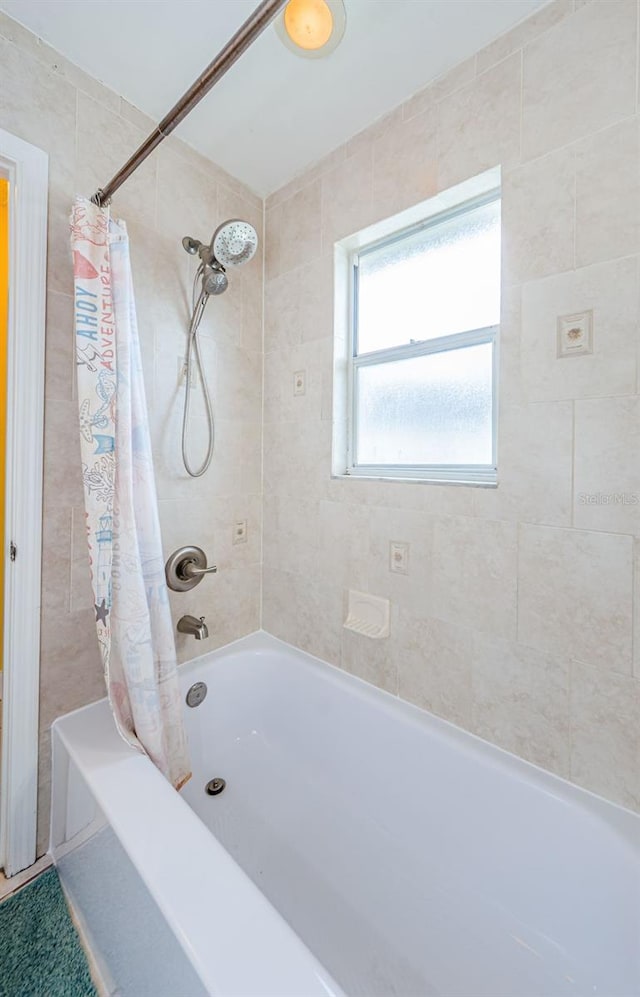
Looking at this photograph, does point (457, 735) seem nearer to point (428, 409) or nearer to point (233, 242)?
point (428, 409)

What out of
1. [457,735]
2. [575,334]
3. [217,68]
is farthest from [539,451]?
[217,68]

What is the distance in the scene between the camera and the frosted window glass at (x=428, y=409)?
1.32m

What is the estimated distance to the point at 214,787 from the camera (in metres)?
1.49

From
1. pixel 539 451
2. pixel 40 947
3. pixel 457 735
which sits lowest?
pixel 40 947

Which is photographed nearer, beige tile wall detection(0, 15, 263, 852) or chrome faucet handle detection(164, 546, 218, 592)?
beige tile wall detection(0, 15, 263, 852)

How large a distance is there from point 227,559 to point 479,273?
1.40m

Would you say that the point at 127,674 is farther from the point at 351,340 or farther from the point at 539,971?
the point at 351,340

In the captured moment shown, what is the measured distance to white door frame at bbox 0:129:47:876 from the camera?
1.12 meters

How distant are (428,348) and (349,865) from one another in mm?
1657

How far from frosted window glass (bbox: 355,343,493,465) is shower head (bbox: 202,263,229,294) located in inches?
23.4


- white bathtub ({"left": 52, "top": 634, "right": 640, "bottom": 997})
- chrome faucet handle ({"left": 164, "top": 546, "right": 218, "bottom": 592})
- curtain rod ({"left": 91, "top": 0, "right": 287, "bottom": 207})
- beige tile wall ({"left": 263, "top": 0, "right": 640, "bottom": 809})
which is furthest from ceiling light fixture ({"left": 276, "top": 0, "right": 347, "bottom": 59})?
white bathtub ({"left": 52, "top": 634, "right": 640, "bottom": 997})

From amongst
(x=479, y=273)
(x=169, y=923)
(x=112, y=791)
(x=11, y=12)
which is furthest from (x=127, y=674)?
(x=11, y=12)

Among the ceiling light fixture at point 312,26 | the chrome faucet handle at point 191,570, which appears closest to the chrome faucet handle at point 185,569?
the chrome faucet handle at point 191,570

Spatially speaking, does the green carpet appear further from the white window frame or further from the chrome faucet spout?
the white window frame
